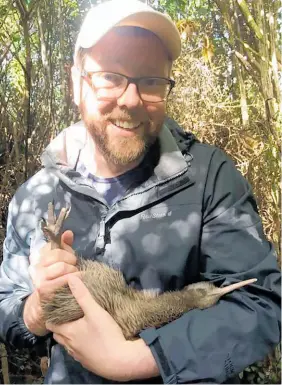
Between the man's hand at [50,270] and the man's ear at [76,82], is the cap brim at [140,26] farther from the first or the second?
the man's hand at [50,270]

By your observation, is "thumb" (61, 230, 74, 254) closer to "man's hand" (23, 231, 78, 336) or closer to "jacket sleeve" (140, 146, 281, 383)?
"man's hand" (23, 231, 78, 336)

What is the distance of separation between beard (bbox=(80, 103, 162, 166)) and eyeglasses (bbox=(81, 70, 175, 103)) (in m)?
0.04

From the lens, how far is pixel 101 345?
0.81 m

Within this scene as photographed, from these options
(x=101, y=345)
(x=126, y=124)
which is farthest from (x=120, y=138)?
(x=101, y=345)

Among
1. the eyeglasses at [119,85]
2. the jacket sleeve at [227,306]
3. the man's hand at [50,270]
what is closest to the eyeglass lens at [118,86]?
the eyeglasses at [119,85]

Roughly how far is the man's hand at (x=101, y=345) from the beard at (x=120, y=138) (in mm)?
270

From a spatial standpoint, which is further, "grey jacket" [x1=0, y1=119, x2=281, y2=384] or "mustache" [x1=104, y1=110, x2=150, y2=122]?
"mustache" [x1=104, y1=110, x2=150, y2=122]

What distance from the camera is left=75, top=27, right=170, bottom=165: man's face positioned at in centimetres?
91

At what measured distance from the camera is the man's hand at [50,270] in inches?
32.9

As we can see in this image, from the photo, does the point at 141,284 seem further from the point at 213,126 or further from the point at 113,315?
the point at 213,126

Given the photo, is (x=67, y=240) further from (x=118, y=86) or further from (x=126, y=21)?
(x=126, y=21)

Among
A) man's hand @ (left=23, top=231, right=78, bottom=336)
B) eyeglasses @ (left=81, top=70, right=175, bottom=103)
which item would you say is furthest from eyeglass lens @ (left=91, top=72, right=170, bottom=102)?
man's hand @ (left=23, top=231, right=78, bottom=336)

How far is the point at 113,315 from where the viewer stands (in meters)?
0.92

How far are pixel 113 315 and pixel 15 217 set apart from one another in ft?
1.01
